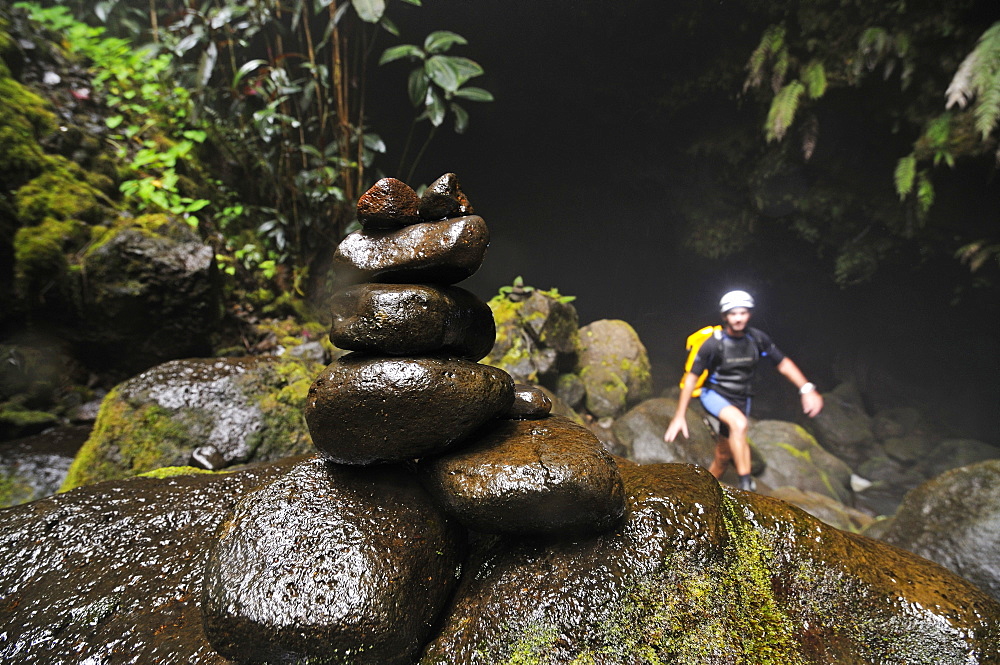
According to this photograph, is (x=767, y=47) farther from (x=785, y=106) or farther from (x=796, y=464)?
(x=796, y=464)

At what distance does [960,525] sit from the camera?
340 centimetres

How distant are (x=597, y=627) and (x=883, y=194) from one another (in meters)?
10.4

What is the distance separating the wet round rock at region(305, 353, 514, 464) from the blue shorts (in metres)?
4.42

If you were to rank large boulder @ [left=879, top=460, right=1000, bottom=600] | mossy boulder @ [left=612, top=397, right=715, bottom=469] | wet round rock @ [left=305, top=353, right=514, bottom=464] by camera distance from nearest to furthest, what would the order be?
wet round rock @ [left=305, top=353, right=514, bottom=464] → large boulder @ [left=879, top=460, right=1000, bottom=600] → mossy boulder @ [left=612, top=397, right=715, bottom=469]

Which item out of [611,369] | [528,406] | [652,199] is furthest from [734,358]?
[652,199]

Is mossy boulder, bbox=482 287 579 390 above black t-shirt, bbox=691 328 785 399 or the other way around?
the other way around

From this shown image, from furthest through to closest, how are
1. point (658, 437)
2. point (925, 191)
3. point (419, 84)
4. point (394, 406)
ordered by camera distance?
point (658, 437) < point (925, 191) < point (419, 84) < point (394, 406)

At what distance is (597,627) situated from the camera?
1.64 metres

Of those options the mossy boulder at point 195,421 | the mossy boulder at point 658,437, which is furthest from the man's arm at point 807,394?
the mossy boulder at point 195,421

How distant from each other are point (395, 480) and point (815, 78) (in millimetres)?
8385

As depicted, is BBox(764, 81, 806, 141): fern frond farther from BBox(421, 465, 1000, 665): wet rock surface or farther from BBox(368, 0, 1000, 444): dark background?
BBox(421, 465, 1000, 665): wet rock surface

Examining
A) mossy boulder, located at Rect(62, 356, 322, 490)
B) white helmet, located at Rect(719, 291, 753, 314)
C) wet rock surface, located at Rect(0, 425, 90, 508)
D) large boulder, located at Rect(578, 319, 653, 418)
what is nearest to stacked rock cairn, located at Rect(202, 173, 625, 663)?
mossy boulder, located at Rect(62, 356, 322, 490)

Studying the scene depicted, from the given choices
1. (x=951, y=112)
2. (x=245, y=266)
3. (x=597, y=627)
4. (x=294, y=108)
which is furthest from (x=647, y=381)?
(x=294, y=108)

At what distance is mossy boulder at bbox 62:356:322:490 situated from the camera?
3.01 metres
